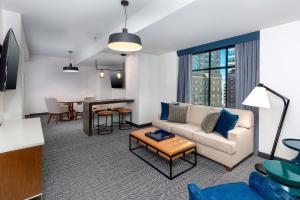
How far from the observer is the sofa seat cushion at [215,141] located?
2.53 metres

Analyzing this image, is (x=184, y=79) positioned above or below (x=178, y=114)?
above

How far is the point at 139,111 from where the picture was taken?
Result: 17.0ft

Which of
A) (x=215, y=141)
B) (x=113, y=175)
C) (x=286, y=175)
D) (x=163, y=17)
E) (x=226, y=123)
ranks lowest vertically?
(x=113, y=175)

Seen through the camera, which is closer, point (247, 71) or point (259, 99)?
point (259, 99)

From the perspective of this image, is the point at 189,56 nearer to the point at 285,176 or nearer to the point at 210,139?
the point at 210,139

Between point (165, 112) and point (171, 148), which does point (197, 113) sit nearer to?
point (165, 112)

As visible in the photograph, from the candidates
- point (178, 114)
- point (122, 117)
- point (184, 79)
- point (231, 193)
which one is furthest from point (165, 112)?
point (231, 193)

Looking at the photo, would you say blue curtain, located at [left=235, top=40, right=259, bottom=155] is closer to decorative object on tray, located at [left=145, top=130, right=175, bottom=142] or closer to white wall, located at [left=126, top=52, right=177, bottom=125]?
decorative object on tray, located at [left=145, top=130, right=175, bottom=142]

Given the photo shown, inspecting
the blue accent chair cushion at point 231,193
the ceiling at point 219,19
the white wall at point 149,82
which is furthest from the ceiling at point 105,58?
the blue accent chair cushion at point 231,193

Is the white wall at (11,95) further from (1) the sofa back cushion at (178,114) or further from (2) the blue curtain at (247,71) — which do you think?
(2) the blue curtain at (247,71)

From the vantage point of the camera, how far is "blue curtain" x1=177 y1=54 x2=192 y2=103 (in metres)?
4.46

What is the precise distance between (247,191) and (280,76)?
7.96 ft

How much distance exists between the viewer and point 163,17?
2453 millimetres

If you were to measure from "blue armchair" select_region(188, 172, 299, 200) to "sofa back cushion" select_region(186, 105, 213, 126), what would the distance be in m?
2.30
